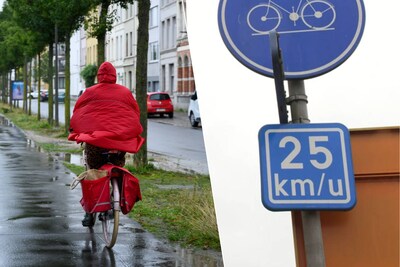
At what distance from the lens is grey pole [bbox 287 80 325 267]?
10.7 feet

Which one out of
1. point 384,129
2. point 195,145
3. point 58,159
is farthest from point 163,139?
point 384,129

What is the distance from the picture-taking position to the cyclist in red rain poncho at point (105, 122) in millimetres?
7855

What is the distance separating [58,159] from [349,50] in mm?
15530

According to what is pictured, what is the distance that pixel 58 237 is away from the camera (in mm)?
8055

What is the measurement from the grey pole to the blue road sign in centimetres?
10

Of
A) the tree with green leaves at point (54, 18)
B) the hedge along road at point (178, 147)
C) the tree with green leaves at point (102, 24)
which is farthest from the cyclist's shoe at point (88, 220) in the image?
the tree with green leaves at point (54, 18)

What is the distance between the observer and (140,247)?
25.0 feet

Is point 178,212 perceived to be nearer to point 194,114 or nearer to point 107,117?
point 107,117

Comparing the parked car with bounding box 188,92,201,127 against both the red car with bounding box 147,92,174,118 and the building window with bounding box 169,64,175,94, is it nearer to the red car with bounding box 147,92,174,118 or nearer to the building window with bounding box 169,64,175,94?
the red car with bounding box 147,92,174,118

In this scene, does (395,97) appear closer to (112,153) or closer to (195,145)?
(112,153)

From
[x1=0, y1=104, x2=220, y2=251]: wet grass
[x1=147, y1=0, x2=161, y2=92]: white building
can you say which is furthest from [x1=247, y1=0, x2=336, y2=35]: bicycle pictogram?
[x1=147, y1=0, x2=161, y2=92]: white building

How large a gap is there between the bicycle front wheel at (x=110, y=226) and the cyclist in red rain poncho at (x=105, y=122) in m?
0.51

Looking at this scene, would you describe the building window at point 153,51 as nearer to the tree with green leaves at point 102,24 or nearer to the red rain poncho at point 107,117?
the tree with green leaves at point 102,24

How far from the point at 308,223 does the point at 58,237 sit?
520 centimetres
